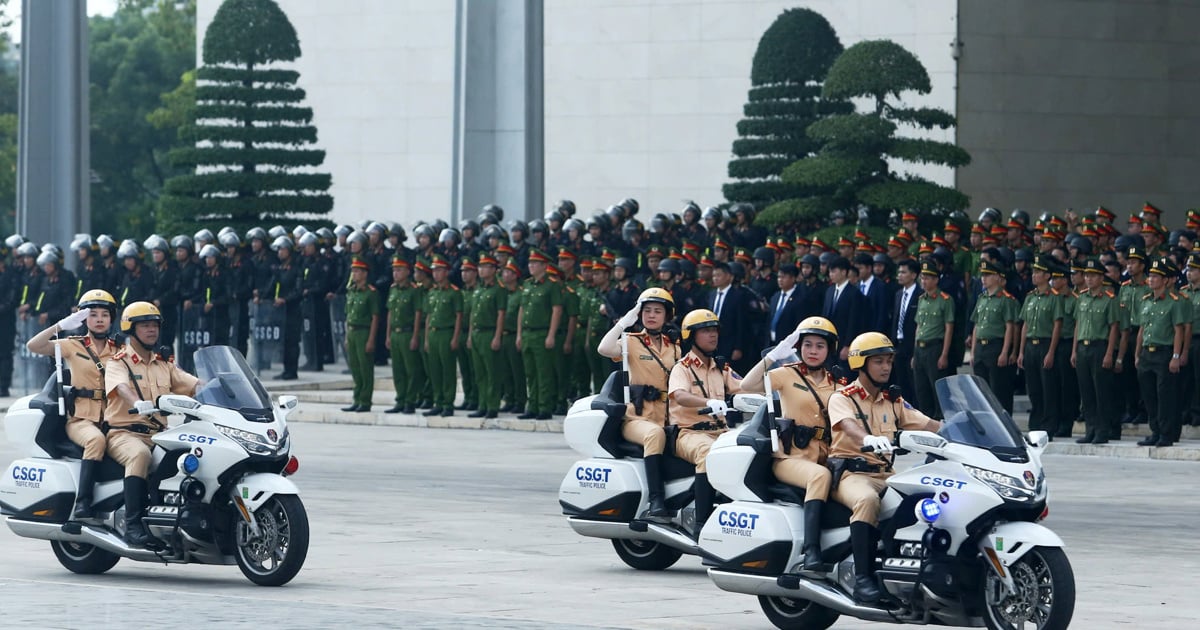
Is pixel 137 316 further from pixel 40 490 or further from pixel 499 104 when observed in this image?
pixel 499 104

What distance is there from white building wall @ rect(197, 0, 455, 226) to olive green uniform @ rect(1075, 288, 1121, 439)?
25.8 m

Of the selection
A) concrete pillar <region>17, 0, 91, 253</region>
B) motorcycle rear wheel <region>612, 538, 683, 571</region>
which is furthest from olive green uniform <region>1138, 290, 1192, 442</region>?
concrete pillar <region>17, 0, 91, 253</region>

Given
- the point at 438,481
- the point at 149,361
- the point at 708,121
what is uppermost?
the point at 708,121

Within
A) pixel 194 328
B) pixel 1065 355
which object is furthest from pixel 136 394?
pixel 194 328

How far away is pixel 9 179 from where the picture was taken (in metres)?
77.3

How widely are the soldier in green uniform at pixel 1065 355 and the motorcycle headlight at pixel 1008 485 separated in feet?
39.1

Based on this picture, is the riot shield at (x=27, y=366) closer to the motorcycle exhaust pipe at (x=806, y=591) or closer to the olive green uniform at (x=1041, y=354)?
the olive green uniform at (x=1041, y=354)

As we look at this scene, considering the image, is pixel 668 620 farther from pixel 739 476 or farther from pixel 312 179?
pixel 312 179

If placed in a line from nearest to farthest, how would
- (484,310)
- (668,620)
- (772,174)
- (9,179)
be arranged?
(668,620), (484,310), (772,174), (9,179)

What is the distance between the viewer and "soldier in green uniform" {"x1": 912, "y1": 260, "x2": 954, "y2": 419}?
22938 mm

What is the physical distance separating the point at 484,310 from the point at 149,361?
1202cm

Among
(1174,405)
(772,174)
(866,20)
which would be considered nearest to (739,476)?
(1174,405)

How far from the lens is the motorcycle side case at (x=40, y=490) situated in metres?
13.7

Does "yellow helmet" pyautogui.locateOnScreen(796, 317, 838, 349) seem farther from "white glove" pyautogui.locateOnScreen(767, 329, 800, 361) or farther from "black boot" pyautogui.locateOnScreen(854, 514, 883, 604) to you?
"black boot" pyautogui.locateOnScreen(854, 514, 883, 604)
